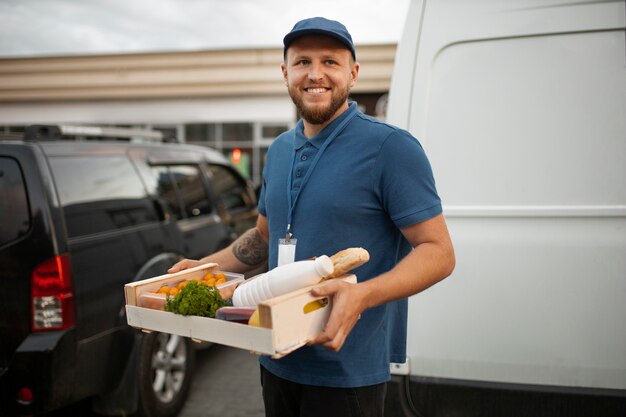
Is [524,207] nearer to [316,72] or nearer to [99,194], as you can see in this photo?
[316,72]

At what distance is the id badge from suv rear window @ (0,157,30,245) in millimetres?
1818

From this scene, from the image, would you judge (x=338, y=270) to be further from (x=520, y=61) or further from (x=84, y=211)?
(x=84, y=211)

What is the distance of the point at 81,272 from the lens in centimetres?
284

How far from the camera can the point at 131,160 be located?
3760mm

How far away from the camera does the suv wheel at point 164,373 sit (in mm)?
3230

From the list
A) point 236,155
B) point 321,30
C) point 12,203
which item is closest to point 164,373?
point 12,203

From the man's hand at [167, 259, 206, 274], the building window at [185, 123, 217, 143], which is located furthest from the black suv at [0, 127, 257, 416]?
the building window at [185, 123, 217, 143]

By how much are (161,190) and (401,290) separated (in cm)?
298

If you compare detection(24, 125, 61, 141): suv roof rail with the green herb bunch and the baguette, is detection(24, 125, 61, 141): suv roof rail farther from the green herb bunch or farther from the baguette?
the baguette

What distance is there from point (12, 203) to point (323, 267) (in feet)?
7.26

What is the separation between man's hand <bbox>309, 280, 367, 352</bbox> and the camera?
128 centimetres

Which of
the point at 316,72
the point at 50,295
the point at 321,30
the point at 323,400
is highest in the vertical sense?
the point at 321,30

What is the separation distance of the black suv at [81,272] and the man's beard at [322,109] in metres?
1.78

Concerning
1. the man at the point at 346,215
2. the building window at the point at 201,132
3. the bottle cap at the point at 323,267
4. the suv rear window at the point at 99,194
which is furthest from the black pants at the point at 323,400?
the building window at the point at 201,132
